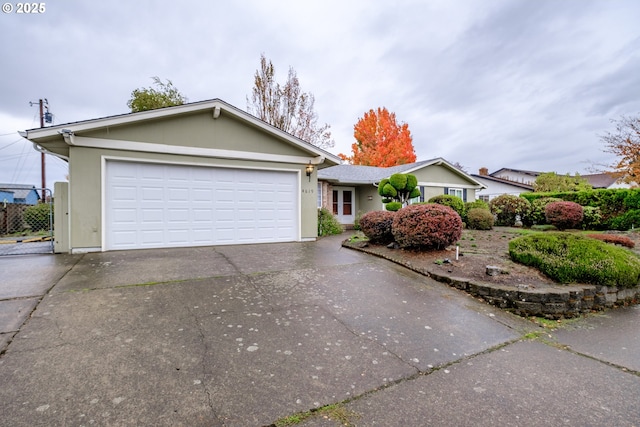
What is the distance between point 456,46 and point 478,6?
3.81m

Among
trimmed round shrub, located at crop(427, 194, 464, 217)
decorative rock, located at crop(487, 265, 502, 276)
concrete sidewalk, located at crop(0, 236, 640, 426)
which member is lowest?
concrete sidewalk, located at crop(0, 236, 640, 426)

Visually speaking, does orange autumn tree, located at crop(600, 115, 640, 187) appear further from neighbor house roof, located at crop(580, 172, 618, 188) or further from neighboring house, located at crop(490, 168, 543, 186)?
neighbor house roof, located at crop(580, 172, 618, 188)

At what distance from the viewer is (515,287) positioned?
4371 mm

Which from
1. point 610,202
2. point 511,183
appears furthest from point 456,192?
point 511,183

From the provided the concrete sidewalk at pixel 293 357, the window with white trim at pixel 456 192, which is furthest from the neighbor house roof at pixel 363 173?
the concrete sidewalk at pixel 293 357

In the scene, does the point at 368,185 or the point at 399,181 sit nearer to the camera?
the point at 399,181

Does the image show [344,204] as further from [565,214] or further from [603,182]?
[603,182]

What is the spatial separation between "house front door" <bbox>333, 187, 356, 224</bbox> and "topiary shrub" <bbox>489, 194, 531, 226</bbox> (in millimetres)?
7373

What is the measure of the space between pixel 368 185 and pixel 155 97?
14745 mm

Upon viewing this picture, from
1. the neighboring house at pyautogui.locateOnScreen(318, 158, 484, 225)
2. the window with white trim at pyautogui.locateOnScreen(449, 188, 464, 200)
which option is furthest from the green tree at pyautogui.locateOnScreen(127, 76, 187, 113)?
the window with white trim at pyautogui.locateOnScreen(449, 188, 464, 200)

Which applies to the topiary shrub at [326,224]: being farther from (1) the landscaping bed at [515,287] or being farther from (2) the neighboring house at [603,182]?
(2) the neighboring house at [603,182]

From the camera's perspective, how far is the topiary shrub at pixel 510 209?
14.4 m

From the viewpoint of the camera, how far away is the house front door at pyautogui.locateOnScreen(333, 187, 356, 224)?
15875 mm

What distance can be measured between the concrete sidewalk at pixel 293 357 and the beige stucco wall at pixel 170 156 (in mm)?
2439
